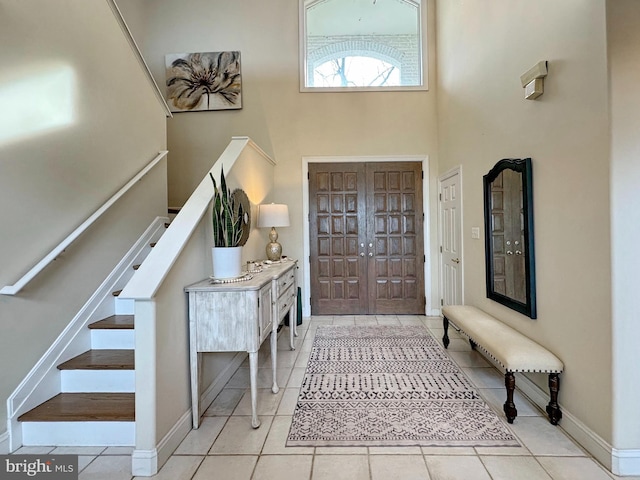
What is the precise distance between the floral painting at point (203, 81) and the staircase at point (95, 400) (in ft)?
11.7

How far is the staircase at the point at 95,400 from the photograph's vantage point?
1.99m

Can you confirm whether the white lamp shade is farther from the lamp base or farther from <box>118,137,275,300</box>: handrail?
<box>118,137,275,300</box>: handrail

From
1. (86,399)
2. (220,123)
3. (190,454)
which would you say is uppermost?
(220,123)

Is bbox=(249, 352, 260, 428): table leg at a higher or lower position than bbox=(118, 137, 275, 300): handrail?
lower

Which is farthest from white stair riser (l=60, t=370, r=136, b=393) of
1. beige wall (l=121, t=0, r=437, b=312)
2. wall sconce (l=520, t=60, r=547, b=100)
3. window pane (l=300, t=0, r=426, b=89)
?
window pane (l=300, t=0, r=426, b=89)

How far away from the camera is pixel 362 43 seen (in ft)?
16.8

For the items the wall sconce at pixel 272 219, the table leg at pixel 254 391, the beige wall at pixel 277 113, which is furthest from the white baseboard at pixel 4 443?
the beige wall at pixel 277 113

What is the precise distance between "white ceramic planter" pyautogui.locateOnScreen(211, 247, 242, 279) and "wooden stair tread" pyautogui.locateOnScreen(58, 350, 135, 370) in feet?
2.63

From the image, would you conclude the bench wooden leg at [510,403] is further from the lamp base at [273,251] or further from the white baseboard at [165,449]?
the lamp base at [273,251]

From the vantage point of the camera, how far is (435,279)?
4.98 meters

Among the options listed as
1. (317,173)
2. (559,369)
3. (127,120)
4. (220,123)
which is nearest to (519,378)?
(559,369)

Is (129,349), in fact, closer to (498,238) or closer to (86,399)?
(86,399)

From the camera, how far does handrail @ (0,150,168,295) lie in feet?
6.48

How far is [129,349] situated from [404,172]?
4042mm
